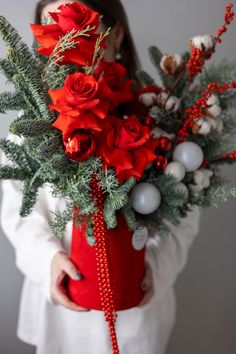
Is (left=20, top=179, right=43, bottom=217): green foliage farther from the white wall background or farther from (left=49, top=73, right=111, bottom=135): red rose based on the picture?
the white wall background

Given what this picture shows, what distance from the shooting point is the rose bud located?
598 mm

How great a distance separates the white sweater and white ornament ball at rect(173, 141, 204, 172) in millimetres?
254

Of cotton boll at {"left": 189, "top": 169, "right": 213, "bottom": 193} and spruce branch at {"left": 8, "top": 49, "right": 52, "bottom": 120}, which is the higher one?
spruce branch at {"left": 8, "top": 49, "right": 52, "bottom": 120}

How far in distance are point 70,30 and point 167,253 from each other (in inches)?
19.1

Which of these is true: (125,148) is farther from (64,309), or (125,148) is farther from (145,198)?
(64,309)

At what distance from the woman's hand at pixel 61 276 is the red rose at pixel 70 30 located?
0.31 metres

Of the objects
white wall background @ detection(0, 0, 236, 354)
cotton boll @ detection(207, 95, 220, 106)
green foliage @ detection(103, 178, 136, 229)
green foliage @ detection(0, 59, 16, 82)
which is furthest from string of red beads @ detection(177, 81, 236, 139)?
white wall background @ detection(0, 0, 236, 354)

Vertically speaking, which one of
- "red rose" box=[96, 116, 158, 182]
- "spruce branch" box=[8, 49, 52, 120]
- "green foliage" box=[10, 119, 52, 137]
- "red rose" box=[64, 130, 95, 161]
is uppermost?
"spruce branch" box=[8, 49, 52, 120]

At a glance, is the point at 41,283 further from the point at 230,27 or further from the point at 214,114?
the point at 230,27

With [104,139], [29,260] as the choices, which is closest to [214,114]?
[104,139]

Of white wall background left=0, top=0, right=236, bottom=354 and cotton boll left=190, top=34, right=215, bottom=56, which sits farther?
white wall background left=0, top=0, right=236, bottom=354

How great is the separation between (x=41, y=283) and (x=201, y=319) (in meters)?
0.65

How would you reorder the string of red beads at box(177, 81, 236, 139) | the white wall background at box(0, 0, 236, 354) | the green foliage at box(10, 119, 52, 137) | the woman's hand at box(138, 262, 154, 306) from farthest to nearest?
the white wall background at box(0, 0, 236, 354) < the woman's hand at box(138, 262, 154, 306) < the string of red beads at box(177, 81, 236, 139) < the green foliage at box(10, 119, 52, 137)

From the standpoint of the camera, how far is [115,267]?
554mm
